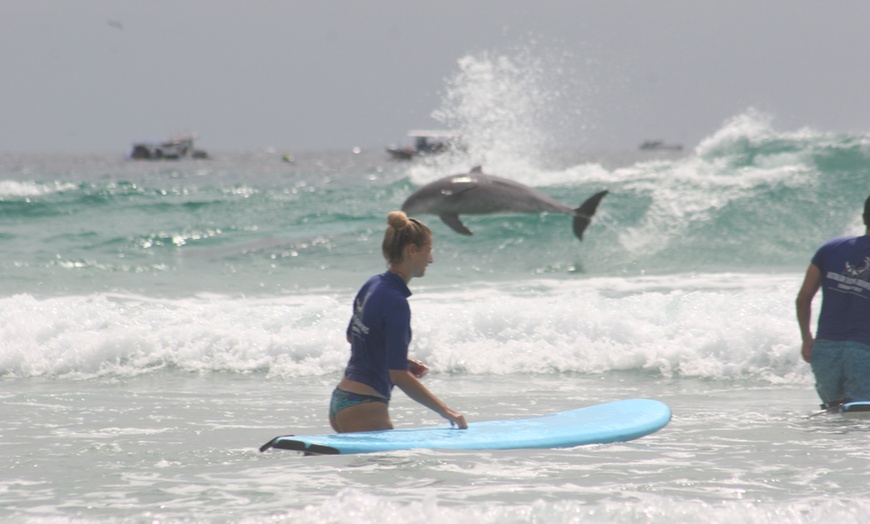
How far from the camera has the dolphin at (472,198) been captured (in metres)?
9.37

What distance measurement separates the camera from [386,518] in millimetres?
3701

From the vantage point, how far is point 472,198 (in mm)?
9430

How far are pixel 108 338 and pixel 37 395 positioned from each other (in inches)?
71.2

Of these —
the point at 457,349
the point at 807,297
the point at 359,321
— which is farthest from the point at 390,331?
the point at 457,349

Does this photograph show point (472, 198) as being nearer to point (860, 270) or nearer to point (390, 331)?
point (860, 270)

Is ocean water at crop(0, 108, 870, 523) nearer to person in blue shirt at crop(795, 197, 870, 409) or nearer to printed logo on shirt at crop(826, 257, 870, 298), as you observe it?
person in blue shirt at crop(795, 197, 870, 409)

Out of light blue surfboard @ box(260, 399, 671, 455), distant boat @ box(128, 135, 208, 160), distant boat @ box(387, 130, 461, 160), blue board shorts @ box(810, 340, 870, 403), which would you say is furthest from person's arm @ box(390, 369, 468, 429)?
distant boat @ box(128, 135, 208, 160)

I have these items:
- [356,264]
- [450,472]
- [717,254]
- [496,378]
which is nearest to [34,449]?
[450,472]

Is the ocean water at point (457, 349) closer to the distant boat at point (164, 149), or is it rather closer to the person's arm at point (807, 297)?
the person's arm at point (807, 297)

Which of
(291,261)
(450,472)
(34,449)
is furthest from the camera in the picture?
(291,261)

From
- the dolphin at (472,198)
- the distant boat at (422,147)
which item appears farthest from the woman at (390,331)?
the distant boat at (422,147)

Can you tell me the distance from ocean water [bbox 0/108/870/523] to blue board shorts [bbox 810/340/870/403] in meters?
0.17

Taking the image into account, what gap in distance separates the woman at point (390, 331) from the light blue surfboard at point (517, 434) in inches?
7.4

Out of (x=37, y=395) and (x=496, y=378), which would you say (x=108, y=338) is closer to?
(x=37, y=395)
